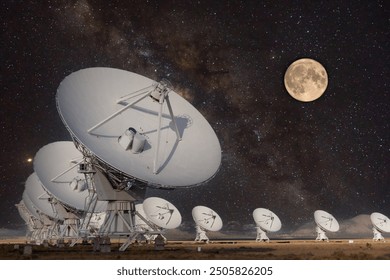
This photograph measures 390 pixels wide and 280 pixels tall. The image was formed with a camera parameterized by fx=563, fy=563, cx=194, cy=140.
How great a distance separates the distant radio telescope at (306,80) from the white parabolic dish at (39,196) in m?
23.9

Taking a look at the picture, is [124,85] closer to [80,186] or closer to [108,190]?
[108,190]

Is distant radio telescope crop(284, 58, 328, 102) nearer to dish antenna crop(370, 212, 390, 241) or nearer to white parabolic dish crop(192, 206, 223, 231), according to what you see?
white parabolic dish crop(192, 206, 223, 231)

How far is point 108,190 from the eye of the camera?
2873 cm

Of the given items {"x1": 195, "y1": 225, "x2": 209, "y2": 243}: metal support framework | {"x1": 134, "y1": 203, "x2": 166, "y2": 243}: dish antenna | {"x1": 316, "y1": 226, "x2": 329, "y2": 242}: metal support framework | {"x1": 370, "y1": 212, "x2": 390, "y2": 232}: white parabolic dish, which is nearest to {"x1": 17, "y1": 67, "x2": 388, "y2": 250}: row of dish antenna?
{"x1": 134, "y1": 203, "x2": 166, "y2": 243}: dish antenna

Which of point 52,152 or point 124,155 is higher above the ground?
point 52,152

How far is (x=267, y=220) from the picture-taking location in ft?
171

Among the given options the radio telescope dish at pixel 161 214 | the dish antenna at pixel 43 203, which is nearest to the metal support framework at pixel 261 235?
the radio telescope dish at pixel 161 214

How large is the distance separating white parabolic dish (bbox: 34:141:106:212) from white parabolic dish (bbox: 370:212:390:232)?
27.1 metres

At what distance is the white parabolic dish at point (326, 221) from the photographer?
51.9 m

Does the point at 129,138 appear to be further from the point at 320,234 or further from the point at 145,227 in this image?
the point at 320,234

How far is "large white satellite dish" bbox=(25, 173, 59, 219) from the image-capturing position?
161 ft
